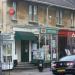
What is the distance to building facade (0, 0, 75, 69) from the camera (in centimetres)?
3284

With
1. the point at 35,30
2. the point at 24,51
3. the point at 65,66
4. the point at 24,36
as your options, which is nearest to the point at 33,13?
the point at 35,30

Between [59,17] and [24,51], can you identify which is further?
[59,17]

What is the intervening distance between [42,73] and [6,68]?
2.97 metres

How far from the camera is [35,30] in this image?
36469 millimetres

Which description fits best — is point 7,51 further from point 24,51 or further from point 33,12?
point 33,12

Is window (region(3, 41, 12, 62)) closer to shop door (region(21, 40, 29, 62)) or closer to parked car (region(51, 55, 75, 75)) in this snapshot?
shop door (region(21, 40, 29, 62))

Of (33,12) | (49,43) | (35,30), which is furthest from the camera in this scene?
(49,43)

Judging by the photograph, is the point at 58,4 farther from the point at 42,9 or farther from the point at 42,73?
the point at 42,73

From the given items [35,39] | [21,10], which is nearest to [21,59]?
[35,39]

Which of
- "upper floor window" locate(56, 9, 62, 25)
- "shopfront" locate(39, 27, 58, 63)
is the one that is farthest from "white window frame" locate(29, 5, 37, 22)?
"upper floor window" locate(56, 9, 62, 25)

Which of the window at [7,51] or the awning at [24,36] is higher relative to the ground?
→ the awning at [24,36]

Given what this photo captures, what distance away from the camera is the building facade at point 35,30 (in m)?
32.8

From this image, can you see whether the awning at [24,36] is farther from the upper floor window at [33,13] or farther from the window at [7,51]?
the upper floor window at [33,13]

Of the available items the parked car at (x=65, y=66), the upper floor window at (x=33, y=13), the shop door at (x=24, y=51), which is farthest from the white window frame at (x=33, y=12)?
the parked car at (x=65, y=66)
